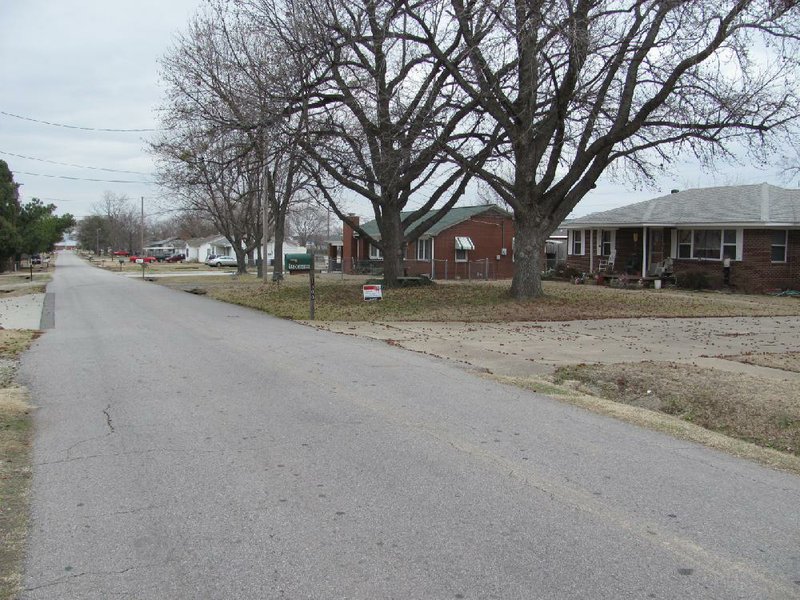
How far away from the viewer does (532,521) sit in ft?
15.4

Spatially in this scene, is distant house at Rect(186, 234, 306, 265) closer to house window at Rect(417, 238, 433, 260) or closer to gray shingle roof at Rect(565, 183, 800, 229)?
house window at Rect(417, 238, 433, 260)

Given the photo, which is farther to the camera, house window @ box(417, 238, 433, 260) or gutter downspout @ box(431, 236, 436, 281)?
house window @ box(417, 238, 433, 260)

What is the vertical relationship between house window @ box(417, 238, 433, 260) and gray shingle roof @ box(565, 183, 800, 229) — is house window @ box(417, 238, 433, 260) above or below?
below

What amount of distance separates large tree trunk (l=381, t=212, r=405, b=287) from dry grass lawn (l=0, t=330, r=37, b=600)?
18839 mm

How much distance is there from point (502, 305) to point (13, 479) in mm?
16680

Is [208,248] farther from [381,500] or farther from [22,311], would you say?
[381,500]

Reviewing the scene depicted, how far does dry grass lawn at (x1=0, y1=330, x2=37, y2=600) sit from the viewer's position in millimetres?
3973

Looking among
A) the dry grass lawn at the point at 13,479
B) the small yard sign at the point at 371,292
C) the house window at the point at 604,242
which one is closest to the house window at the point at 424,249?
the house window at the point at 604,242

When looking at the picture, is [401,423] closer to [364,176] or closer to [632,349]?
[632,349]

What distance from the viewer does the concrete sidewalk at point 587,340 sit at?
39.0 ft

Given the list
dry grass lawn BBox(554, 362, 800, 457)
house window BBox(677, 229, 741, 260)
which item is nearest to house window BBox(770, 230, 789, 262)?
house window BBox(677, 229, 741, 260)

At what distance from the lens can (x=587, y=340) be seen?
1459 centimetres

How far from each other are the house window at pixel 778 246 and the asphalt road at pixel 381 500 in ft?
79.0

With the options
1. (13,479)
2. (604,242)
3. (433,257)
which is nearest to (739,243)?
(604,242)
